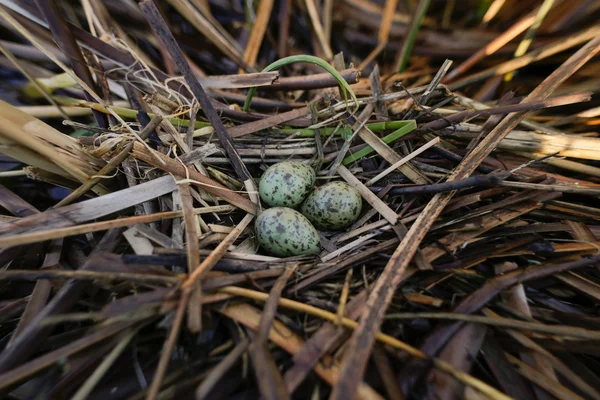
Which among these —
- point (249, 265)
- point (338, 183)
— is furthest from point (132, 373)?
point (338, 183)

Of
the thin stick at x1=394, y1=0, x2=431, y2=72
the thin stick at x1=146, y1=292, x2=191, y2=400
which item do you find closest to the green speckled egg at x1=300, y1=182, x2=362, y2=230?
the thin stick at x1=146, y1=292, x2=191, y2=400

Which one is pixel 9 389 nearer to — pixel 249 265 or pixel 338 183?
pixel 249 265

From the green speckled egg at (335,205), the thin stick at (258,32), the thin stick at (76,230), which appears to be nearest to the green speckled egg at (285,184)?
the green speckled egg at (335,205)

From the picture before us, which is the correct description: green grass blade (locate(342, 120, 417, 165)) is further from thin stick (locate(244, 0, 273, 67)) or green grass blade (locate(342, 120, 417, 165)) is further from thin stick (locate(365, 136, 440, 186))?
thin stick (locate(244, 0, 273, 67))

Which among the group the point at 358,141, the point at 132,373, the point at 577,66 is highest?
the point at 577,66

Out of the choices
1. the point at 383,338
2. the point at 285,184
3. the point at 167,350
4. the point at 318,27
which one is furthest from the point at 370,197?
the point at 318,27
